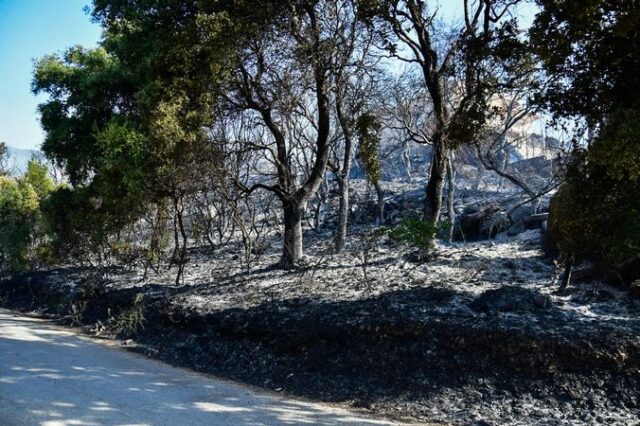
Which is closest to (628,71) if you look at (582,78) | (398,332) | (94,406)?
(582,78)

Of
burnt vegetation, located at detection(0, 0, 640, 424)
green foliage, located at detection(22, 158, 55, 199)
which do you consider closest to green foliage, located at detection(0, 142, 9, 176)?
green foliage, located at detection(22, 158, 55, 199)

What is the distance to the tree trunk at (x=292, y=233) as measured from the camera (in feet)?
38.9

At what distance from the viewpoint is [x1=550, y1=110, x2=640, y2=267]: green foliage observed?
547cm

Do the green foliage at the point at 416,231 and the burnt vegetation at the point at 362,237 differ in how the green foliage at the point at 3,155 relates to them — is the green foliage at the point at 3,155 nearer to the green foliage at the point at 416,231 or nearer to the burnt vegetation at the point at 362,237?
the burnt vegetation at the point at 362,237

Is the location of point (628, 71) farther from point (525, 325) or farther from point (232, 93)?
point (232, 93)

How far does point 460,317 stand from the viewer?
7.15 meters

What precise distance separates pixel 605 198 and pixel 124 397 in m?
6.35

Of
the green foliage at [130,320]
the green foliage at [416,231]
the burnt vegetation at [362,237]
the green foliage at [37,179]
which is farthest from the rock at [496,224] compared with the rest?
the green foliage at [37,179]

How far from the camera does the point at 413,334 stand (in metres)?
6.96

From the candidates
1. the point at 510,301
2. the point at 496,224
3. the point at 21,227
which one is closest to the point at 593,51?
the point at 510,301

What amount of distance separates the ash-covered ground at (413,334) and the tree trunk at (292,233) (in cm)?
48

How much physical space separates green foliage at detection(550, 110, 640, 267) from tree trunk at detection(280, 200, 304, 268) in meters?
6.01

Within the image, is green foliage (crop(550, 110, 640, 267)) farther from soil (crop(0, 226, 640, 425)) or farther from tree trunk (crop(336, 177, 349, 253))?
tree trunk (crop(336, 177, 349, 253))

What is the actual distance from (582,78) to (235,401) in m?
5.95
